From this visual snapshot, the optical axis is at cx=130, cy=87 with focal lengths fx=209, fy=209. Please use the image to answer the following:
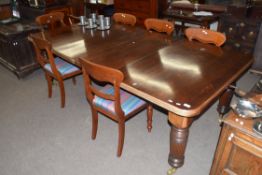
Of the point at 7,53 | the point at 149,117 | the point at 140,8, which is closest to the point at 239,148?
the point at 149,117

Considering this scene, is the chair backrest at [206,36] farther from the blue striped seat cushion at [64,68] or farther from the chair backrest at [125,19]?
the blue striped seat cushion at [64,68]

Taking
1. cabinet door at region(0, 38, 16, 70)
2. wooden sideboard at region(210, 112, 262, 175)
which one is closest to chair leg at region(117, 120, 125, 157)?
wooden sideboard at region(210, 112, 262, 175)

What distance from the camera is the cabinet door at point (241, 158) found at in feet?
3.62

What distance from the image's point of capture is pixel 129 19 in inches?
105

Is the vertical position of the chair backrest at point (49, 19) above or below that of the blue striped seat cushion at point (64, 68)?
above

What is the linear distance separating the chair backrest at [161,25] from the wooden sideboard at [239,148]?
52.9 inches

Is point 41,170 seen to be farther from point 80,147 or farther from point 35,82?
point 35,82

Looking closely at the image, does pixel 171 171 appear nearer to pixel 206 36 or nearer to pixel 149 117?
pixel 149 117

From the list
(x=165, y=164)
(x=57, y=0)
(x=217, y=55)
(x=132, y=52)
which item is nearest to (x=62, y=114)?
(x=132, y=52)

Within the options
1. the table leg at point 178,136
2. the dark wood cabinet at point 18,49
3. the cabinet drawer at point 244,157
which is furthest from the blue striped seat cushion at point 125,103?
the dark wood cabinet at point 18,49

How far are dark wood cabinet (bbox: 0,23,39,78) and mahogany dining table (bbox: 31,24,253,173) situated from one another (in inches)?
30.3

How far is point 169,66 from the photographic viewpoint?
1.58 meters

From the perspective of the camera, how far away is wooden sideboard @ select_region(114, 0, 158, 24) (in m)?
3.63

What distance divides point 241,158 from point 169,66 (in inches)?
30.0
